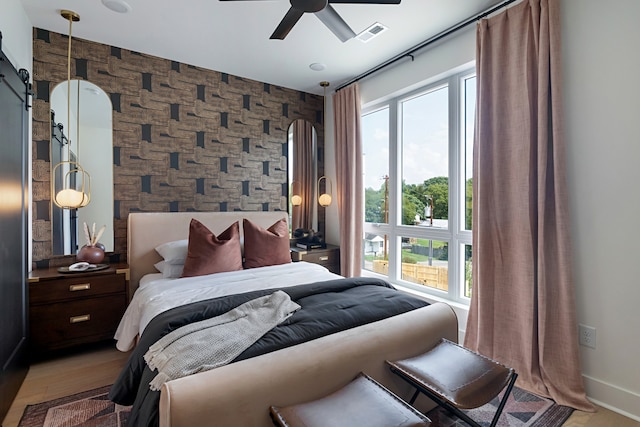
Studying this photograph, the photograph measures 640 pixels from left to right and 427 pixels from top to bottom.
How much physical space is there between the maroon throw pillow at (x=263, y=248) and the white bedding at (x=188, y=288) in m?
0.17

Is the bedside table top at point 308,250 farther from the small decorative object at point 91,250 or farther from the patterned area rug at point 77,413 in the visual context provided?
the patterned area rug at point 77,413

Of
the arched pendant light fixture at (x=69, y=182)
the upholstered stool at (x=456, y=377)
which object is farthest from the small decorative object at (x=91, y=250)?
the upholstered stool at (x=456, y=377)

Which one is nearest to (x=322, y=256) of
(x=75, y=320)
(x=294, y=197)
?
(x=294, y=197)

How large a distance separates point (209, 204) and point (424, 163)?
2.40m

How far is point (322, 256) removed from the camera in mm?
3930

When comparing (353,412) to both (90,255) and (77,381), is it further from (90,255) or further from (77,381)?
(90,255)

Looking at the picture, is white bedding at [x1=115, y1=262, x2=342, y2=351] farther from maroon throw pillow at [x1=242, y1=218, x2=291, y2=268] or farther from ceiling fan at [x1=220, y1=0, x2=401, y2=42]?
ceiling fan at [x1=220, y1=0, x2=401, y2=42]

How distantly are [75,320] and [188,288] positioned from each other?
1.13 metres

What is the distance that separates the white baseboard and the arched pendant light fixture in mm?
4052

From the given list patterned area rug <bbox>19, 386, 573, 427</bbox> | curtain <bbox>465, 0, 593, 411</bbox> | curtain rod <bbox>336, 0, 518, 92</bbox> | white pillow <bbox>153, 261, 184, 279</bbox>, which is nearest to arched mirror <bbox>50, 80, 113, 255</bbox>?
white pillow <bbox>153, 261, 184, 279</bbox>

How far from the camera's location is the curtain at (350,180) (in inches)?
150

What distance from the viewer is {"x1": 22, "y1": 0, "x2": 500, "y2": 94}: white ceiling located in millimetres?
2451

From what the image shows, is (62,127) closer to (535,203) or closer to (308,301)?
(308,301)

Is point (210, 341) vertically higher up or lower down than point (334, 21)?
lower down
